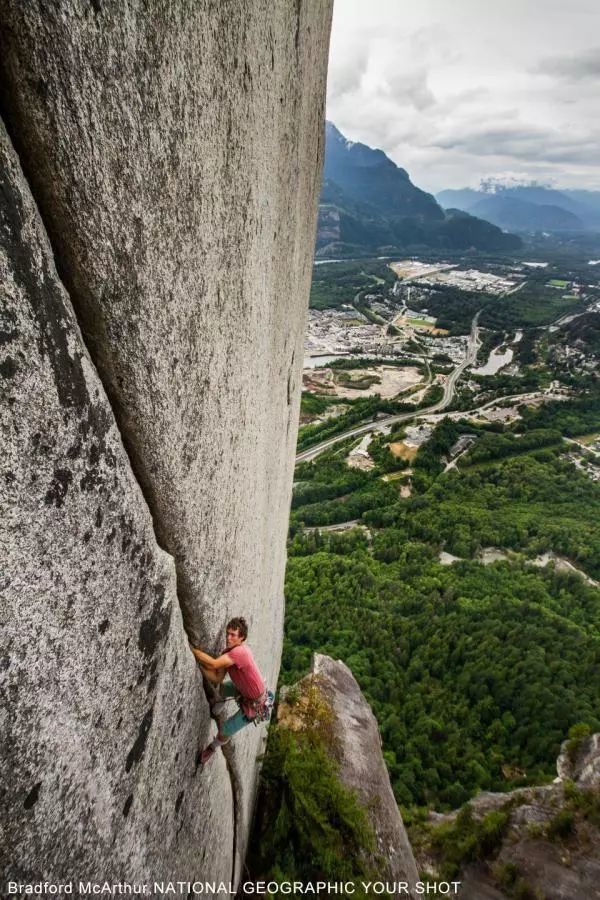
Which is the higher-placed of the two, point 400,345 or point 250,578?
point 250,578

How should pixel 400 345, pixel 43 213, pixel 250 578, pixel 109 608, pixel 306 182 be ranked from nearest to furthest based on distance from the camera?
pixel 43 213 → pixel 109 608 → pixel 250 578 → pixel 306 182 → pixel 400 345

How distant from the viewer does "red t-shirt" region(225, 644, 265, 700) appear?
441 centimetres

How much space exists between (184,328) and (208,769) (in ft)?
14.8

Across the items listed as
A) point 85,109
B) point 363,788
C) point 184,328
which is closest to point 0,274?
point 85,109

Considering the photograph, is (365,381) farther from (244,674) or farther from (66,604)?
(66,604)

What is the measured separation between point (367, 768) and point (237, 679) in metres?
8.91

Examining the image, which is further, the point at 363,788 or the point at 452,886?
the point at 452,886

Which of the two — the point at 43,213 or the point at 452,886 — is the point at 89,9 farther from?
the point at 452,886

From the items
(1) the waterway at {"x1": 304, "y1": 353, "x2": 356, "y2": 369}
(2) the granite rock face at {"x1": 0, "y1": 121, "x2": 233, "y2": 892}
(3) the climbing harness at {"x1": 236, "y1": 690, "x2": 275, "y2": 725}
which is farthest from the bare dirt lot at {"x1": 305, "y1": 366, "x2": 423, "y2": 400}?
(2) the granite rock face at {"x1": 0, "y1": 121, "x2": 233, "y2": 892}

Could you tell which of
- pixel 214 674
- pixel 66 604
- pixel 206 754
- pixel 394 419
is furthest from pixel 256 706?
pixel 394 419

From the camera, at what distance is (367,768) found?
1131 centimetres

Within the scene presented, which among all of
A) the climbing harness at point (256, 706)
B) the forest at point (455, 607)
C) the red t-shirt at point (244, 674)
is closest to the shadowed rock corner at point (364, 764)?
the climbing harness at point (256, 706)

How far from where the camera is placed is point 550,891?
11.0 metres

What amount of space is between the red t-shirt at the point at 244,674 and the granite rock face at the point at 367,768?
7.01 metres
